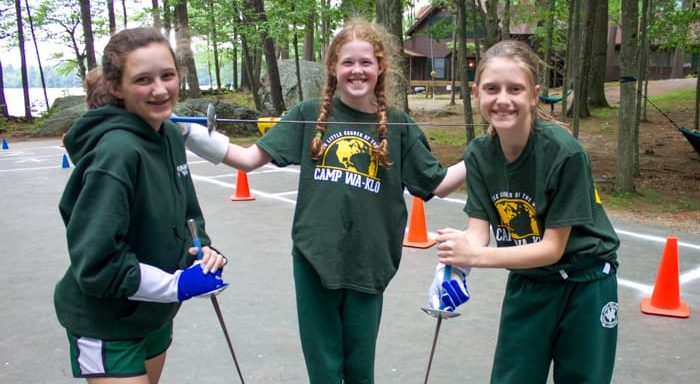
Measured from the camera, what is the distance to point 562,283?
2188 millimetres

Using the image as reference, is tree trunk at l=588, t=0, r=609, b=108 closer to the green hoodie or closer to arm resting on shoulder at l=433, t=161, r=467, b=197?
arm resting on shoulder at l=433, t=161, r=467, b=197

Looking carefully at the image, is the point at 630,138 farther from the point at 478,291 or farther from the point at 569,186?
the point at 569,186

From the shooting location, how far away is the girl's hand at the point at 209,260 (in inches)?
77.7

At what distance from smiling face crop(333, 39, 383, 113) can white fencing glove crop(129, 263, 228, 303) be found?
0.95 m

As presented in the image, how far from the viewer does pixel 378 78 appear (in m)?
2.52

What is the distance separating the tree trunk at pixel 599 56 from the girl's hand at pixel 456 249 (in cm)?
1727

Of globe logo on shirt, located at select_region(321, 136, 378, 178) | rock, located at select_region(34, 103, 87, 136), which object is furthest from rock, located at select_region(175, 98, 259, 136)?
globe logo on shirt, located at select_region(321, 136, 378, 178)

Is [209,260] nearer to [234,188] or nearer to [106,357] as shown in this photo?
[106,357]

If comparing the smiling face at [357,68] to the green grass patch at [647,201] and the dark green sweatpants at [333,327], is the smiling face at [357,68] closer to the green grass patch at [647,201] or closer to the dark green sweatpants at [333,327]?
the dark green sweatpants at [333,327]

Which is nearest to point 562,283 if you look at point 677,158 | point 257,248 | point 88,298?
point 88,298

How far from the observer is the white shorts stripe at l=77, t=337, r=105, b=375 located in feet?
6.15

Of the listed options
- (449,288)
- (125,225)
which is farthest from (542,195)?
(125,225)

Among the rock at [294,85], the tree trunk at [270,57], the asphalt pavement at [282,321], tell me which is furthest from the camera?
the rock at [294,85]

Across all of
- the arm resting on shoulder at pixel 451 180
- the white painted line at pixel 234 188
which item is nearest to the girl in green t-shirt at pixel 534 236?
the arm resting on shoulder at pixel 451 180
